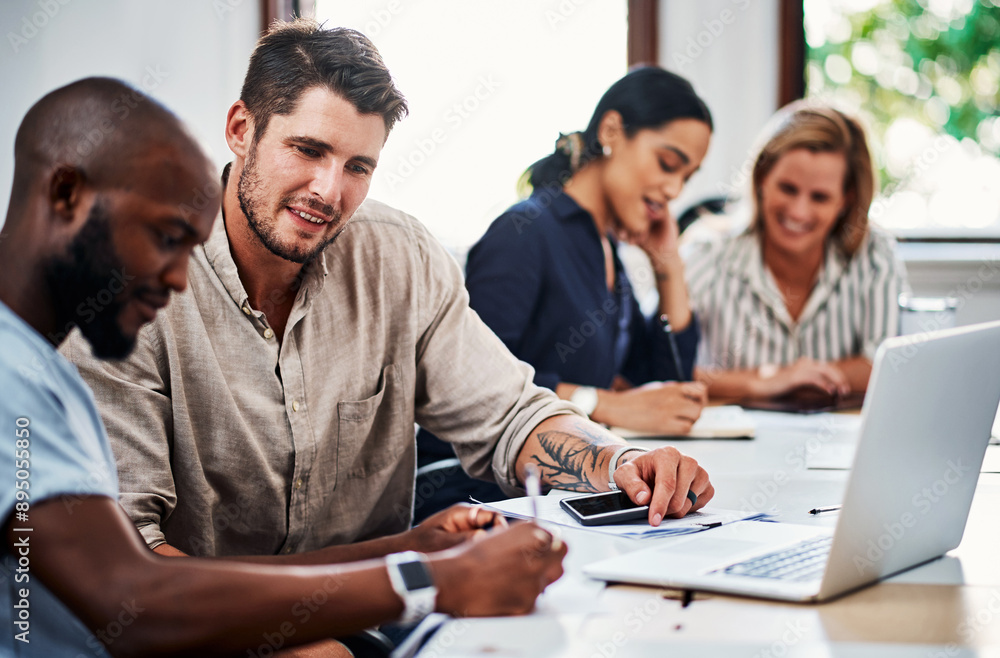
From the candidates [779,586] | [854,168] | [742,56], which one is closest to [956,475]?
[779,586]

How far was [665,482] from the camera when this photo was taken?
1048 mm

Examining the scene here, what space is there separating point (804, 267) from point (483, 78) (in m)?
1.45

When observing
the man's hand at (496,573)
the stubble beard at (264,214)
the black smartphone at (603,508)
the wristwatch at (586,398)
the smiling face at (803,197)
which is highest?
the stubble beard at (264,214)

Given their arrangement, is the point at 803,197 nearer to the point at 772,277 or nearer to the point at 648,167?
the point at 772,277

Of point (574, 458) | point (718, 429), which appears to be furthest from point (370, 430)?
point (718, 429)

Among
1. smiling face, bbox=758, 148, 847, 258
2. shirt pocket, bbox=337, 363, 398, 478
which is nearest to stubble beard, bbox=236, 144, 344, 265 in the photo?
shirt pocket, bbox=337, 363, 398, 478

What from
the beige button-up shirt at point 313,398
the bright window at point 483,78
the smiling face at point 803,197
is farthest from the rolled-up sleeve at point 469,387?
the bright window at point 483,78

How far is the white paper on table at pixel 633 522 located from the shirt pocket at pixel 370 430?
0.28 metres

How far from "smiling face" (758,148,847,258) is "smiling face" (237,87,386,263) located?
152cm

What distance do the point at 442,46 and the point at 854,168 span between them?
1582 millimetres

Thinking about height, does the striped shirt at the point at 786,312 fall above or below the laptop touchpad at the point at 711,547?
below

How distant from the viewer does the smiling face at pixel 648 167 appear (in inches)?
79.7

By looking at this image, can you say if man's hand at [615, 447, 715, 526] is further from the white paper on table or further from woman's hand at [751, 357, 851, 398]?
woman's hand at [751, 357, 851, 398]

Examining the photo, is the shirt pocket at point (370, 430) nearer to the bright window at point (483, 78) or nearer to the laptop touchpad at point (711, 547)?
the laptop touchpad at point (711, 547)
